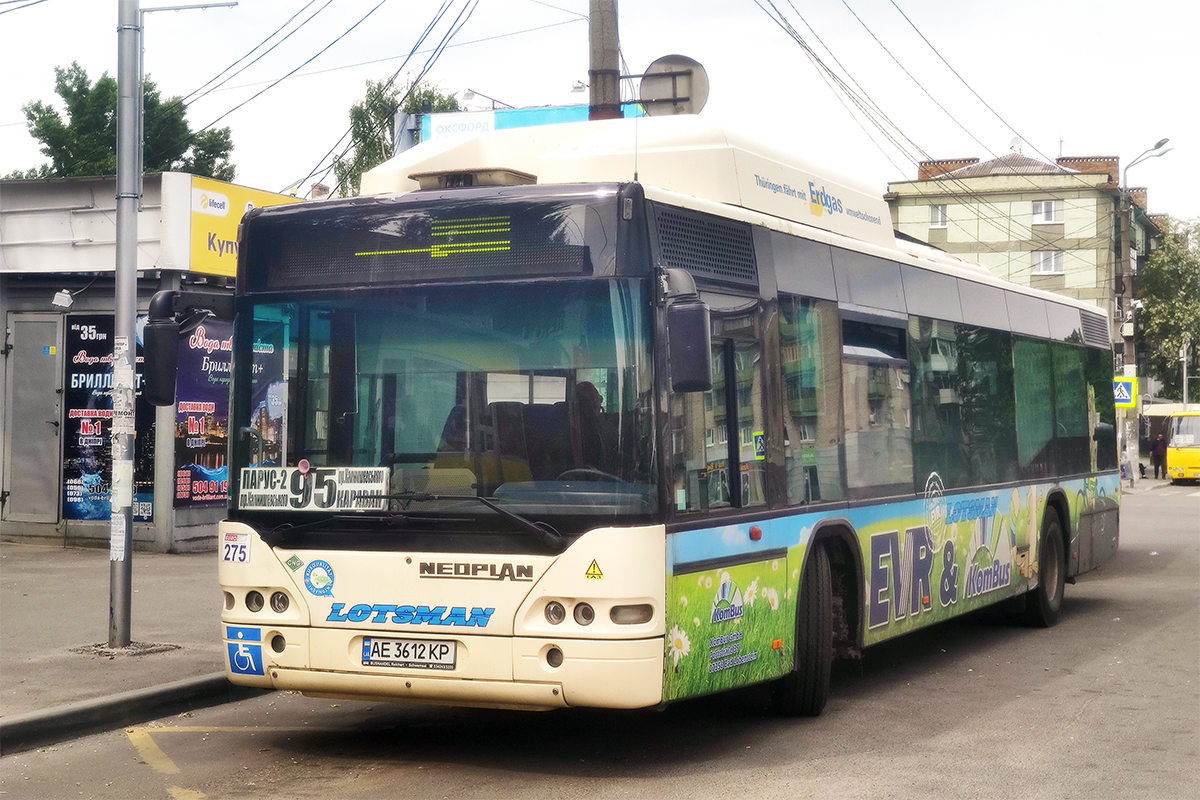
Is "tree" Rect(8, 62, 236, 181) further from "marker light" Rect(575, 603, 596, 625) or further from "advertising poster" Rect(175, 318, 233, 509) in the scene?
"marker light" Rect(575, 603, 596, 625)

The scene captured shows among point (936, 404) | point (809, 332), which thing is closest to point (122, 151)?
point (809, 332)

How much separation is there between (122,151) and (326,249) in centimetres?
358

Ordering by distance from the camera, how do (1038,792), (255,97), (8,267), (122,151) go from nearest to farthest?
1. (1038,792)
2. (122,151)
3. (8,267)
4. (255,97)

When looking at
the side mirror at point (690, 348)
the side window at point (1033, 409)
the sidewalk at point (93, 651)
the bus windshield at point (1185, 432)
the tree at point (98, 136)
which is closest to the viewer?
the side mirror at point (690, 348)

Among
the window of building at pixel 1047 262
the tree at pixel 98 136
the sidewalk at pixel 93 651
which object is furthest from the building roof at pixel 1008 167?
the sidewalk at pixel 93 651

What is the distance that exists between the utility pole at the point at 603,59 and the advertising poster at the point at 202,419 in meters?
5.73

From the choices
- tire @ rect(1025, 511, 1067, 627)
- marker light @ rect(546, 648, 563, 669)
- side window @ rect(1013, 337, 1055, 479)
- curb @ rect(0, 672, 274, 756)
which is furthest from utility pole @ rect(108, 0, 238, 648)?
tire @ rect(1025, 511, 1067, 627)

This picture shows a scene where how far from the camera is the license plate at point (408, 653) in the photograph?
6.74m

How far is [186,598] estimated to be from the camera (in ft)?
41.2

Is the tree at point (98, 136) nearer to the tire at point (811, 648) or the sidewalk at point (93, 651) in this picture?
the sidewalk at point (93, 651)

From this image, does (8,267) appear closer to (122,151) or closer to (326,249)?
(122,151)

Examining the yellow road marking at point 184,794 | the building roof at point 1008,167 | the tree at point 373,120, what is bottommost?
the yellow road marking at point 184,794

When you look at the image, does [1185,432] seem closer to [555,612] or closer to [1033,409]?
[1033,409]

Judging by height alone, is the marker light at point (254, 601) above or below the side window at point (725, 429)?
below
